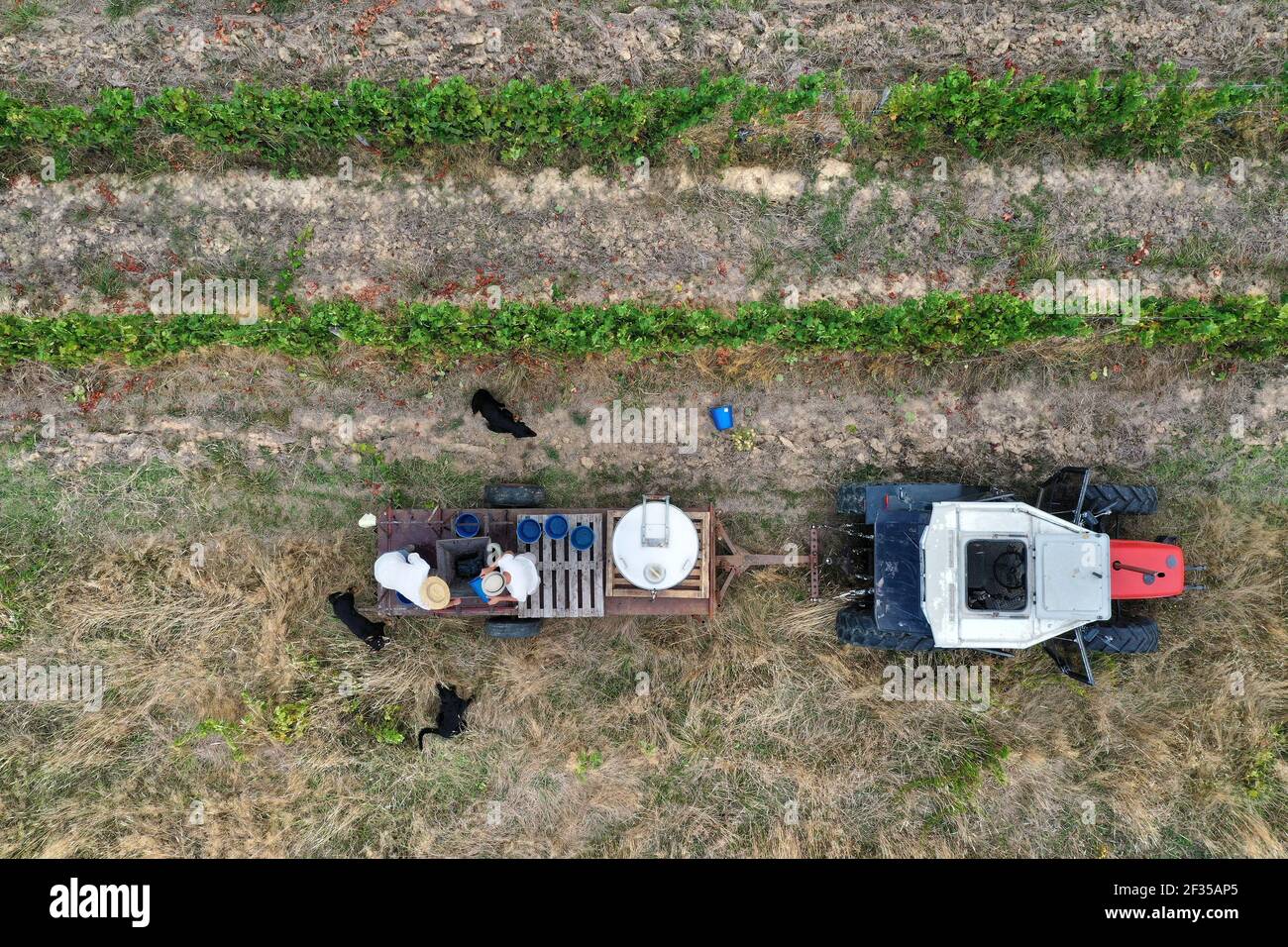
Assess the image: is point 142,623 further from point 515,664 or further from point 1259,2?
point 1259,2

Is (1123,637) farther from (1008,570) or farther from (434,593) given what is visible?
(434,593)

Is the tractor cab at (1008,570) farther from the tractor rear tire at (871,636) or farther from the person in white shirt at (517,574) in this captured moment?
the person in white shirt at (517,574)

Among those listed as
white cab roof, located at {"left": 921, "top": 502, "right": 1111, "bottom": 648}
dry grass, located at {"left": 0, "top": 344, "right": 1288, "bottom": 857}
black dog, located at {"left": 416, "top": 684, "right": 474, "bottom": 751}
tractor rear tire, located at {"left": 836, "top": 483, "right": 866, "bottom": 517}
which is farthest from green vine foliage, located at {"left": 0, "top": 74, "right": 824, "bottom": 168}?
black dog, located at {"left": 416, "top": 684, "right": 474, "bottom": 751}

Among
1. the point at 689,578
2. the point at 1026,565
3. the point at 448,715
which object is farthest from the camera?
the point at 448,715

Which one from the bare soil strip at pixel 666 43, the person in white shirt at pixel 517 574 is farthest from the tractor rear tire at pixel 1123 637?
the bare soil strip at pixel 666 43

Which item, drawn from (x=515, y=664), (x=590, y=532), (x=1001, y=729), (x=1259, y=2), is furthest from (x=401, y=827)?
(x=1259, y=2)

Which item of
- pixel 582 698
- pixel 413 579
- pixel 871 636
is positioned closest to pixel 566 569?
pixel 413 579
